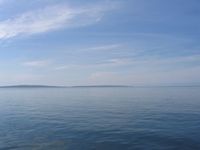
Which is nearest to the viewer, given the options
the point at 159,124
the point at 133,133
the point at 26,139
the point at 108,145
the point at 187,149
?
the point at 187,149

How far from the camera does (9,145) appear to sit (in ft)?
89.0

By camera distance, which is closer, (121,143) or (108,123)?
(121,143)

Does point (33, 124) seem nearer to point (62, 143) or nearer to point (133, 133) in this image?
point (62, 143)

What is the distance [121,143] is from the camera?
90.8 ft

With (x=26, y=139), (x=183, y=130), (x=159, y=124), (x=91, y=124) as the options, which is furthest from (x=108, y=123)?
(x=26, y=139)

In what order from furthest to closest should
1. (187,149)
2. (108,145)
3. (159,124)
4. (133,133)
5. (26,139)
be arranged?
(159,124), (133,133), (26,139), (108,145), (187,149)

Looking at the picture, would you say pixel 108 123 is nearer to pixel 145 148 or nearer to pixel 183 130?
pixel 183 130

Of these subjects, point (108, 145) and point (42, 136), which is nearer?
point (108, 145)

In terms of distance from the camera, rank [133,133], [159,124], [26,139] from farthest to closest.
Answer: [159,124], [133,133], [26,139]

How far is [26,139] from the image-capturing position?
97.1 ft

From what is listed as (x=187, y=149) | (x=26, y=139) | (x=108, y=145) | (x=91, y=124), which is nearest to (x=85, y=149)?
(x=108, y=145)

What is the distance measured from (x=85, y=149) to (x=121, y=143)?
434 cm

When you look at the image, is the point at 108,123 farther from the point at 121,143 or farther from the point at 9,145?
the point at 9,145

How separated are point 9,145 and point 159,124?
2097cm
